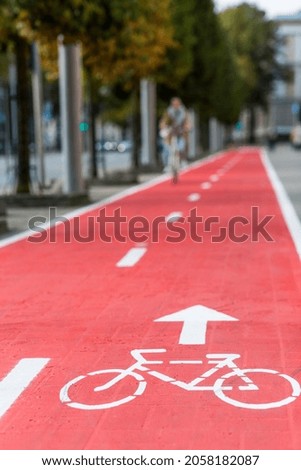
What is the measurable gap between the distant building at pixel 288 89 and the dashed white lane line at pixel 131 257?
130826 millimetres

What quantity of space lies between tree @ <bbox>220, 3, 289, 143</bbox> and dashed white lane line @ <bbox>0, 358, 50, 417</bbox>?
315ft

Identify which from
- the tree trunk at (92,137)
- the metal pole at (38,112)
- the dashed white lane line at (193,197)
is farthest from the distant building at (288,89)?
the dashed white lane line at (193,197)

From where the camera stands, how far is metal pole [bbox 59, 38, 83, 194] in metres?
22.2

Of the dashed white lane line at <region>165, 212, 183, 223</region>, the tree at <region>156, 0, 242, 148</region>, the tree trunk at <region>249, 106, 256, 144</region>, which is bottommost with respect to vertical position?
the tree trunk at <region>249, 106, 256, 144</region>

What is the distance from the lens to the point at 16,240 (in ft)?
46.3

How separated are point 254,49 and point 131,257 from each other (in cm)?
10810

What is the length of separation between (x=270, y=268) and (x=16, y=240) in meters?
4.36

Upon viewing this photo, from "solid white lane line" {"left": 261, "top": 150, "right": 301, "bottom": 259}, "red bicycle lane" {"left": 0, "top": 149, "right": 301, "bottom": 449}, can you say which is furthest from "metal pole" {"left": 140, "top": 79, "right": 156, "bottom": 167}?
"red bicycle lane" {"left": 0, "top": 149, "right": 301, "bottom": 449}

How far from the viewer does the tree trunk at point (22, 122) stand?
2191cm

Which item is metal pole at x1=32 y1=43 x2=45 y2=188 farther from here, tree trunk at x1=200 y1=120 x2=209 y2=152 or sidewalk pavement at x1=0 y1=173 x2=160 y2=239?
tree trunk at x1=200 y1=120 x2=209 y2=152

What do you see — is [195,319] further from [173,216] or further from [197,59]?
[197,59]

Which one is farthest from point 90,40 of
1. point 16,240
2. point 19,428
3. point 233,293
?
point 19,428

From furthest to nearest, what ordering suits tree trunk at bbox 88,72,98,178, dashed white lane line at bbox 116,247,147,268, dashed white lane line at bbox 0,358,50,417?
tree trunk at bbox 88,72,98,178
dashed white lane line at bbox 116,247,147,268
dashed white lane line at bbox 0,358,50,417

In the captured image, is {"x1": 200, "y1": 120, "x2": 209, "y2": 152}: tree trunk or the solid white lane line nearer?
the solid white lane line
